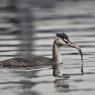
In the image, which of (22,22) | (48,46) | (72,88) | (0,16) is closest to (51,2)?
(0,16)

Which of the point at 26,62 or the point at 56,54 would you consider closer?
the point at 26,62

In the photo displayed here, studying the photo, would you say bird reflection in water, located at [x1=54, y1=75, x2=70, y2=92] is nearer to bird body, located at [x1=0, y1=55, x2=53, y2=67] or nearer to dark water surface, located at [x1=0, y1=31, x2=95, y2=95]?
dark water surface, located at [x1=0, y1=31, x2=95, y2=95]

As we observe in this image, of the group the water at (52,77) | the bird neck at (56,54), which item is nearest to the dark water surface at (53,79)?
the water at (52,77)

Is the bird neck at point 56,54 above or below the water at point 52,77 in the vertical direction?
above

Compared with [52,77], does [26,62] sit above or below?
above

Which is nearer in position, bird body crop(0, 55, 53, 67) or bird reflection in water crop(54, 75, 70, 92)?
bird reflection in water crop(54, 75, 70, 92)

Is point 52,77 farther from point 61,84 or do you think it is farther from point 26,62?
point 26,62

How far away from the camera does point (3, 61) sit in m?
17.8

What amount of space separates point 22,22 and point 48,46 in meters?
7.45

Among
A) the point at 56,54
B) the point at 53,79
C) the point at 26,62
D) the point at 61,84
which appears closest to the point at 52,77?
the point at 53,79

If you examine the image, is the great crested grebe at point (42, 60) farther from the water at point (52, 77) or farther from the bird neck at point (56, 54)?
the water at point (52, 77)

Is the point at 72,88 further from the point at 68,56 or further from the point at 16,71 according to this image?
the point at 68,56

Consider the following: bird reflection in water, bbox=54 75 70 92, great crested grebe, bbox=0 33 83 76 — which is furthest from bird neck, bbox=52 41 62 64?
bird reflection in water, bbox=54 75 70 92

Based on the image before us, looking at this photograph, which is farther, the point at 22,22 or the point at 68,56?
the point at 22,22
